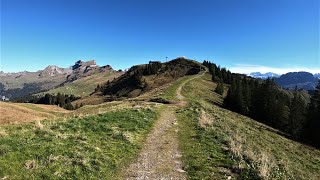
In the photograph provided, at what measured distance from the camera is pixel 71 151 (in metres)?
16.5

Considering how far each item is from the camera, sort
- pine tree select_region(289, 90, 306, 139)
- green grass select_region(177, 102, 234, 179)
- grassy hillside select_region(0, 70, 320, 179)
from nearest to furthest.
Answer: grassy hillside select_region(0, 70, 320, 179) → green grass select_region(177, 102, 234, 179) → pine tree select_region(289, 90, 306, 139)

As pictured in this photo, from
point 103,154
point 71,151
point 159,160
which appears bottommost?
point 159,160

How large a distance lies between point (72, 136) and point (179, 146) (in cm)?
742

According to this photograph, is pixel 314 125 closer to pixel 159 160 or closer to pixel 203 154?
pixel 203 154

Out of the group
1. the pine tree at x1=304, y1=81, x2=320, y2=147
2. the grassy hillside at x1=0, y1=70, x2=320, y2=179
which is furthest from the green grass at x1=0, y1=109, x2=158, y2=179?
the pine tree at x1=304, y1=81, x2=320, y2=147

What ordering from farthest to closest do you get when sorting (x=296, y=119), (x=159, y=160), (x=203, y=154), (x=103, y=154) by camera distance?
(x=296, y=119)
(x=203, y=154)
(x=159, y=160)
(x=103, y=154)

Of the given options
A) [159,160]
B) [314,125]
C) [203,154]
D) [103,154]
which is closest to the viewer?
[103,154]

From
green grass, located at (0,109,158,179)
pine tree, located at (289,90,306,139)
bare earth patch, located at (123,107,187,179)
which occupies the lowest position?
pine tree, located at (289,90,306,139)

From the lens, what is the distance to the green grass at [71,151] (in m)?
13.6

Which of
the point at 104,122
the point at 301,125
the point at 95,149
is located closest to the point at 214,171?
the point at 95,149

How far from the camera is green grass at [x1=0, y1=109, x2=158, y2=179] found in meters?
13.6

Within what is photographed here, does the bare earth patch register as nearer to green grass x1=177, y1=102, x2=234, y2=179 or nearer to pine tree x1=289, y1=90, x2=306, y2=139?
green grass x1=177, y1=102, x2=234, y2=179

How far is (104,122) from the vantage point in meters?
26.9

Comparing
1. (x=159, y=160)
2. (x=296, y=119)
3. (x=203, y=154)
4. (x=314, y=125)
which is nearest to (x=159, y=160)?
(x=159, y=160)
